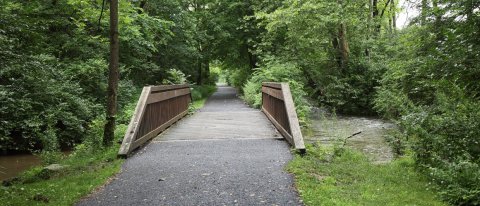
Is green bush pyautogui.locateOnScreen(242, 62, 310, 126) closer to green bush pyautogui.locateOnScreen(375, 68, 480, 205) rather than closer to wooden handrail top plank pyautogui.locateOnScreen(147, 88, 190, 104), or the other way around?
wooden handrail top plank pyautogui.locateOnScreen(147, 88, 190, 104)

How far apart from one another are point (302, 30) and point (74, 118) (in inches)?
377

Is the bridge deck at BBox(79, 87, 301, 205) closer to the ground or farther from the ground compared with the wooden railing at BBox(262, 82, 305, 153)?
closer to the ground

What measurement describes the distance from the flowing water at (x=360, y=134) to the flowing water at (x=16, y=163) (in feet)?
21.5

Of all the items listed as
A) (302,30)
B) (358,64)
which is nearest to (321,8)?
(302,30)

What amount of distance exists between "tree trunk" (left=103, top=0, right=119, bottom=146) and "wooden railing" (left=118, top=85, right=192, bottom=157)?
0.47 m

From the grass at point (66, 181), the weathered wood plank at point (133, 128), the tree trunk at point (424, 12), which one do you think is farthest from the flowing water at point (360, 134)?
the grass at point (66, 181)

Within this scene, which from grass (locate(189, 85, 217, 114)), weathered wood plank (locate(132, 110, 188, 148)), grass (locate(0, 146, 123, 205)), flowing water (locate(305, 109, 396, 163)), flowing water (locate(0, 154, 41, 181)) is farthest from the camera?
grass (locate(189, 85, 217, 114))

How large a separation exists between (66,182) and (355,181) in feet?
12.7

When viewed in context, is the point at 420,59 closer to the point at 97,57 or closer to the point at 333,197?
the point at 333,197

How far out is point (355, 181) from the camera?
16.0ft

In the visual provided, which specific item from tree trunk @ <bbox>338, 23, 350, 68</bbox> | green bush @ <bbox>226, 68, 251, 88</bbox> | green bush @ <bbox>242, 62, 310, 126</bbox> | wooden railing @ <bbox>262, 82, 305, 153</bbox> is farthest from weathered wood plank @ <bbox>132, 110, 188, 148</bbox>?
green bush @ <bbox>226, 68, 251, 88</bbox>

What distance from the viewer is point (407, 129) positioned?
17.7 ft

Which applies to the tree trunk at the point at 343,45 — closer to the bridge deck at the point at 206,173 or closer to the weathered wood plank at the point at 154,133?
the weathered wood plank at the point at 154,133

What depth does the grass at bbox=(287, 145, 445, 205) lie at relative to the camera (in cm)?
406
